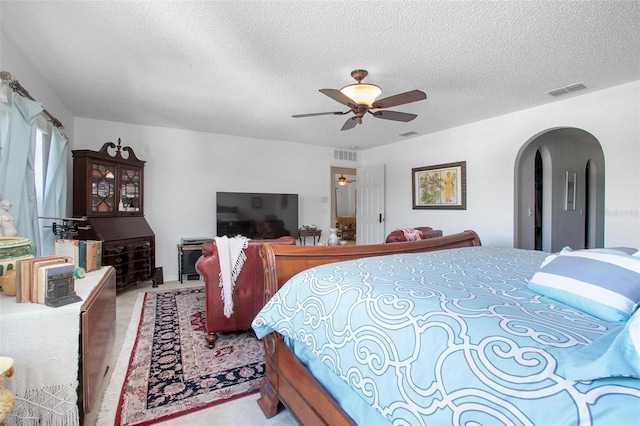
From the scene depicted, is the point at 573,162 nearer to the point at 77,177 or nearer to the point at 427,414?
the point at 427,414

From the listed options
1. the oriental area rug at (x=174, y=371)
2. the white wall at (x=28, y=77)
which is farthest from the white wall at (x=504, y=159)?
the white wall at (x=28, y=77)

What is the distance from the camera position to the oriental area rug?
174 centimetres

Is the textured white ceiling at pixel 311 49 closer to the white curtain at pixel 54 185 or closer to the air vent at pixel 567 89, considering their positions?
the air vent at pixel 567 89

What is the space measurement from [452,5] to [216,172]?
4.39 metres

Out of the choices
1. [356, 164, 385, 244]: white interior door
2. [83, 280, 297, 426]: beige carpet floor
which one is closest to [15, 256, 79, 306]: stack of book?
[83, 280, 297, 426]: beige carpet floor

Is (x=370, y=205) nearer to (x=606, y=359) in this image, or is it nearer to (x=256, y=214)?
(x=256, y=214)

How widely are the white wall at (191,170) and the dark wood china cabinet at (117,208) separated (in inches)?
11.9

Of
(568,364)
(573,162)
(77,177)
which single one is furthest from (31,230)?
(573,162)

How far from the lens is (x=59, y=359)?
1259mm

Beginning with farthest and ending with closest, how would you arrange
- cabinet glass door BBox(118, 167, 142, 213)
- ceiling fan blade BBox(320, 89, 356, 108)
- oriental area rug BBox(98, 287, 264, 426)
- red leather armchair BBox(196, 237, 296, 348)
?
cabinet glass door BBox(118, 167, 142, 213) → ceiling fan blade BBox(320, 89, 356, 108) → red leather armchair BBox(196, 237, 296, 348) → oriental area rug BBox(98, 287, 264, 426)

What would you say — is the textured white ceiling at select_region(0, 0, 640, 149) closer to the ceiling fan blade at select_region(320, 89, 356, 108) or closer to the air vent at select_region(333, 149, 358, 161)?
the ceiling fan blade at select_region(320, 89, 356, 108)

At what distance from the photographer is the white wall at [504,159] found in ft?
10.6

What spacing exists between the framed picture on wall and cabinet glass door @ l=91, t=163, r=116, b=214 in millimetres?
4844

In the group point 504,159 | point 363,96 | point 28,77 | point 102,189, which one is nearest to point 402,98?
point 363,96
